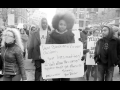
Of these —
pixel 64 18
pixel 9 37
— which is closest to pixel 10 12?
pixel 9 37

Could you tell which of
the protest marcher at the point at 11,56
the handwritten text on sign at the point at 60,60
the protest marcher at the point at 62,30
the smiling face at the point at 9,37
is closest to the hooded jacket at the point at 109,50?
the handwritten text on sign at the point at 60,60

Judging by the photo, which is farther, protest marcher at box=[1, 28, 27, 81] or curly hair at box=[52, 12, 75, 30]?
curly hair at box=[52, 12, 75, 30]

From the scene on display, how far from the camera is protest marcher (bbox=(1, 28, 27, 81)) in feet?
8.96

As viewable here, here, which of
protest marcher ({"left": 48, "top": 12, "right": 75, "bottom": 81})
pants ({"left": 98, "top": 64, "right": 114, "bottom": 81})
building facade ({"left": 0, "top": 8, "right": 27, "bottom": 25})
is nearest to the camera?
protest marcher ({"left": 48, "top": 12, "right": 75, "bottom": 81})

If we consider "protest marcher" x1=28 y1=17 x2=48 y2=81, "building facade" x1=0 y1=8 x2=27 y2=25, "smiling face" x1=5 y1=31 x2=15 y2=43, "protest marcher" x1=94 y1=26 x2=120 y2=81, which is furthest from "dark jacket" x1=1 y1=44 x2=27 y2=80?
"building facade" x1=0 y1=8 x2=27 y2=25

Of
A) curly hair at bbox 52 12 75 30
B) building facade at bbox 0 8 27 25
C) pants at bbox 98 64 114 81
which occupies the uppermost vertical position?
building facade at bbox 0 8 27 25

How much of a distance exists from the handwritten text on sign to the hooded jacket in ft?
2.01

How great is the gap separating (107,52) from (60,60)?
1.03 m

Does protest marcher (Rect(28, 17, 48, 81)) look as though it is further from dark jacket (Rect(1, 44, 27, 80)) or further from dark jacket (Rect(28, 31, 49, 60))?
dark jacket (Rect(1, 44, 27, 80))

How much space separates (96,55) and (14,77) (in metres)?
1.72

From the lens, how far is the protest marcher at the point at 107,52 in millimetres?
3193

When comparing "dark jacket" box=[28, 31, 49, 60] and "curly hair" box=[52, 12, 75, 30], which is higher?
"curly hair" box=[52, 12, 75, 30]

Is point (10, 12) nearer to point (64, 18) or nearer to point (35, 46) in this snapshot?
point (35, 46)
